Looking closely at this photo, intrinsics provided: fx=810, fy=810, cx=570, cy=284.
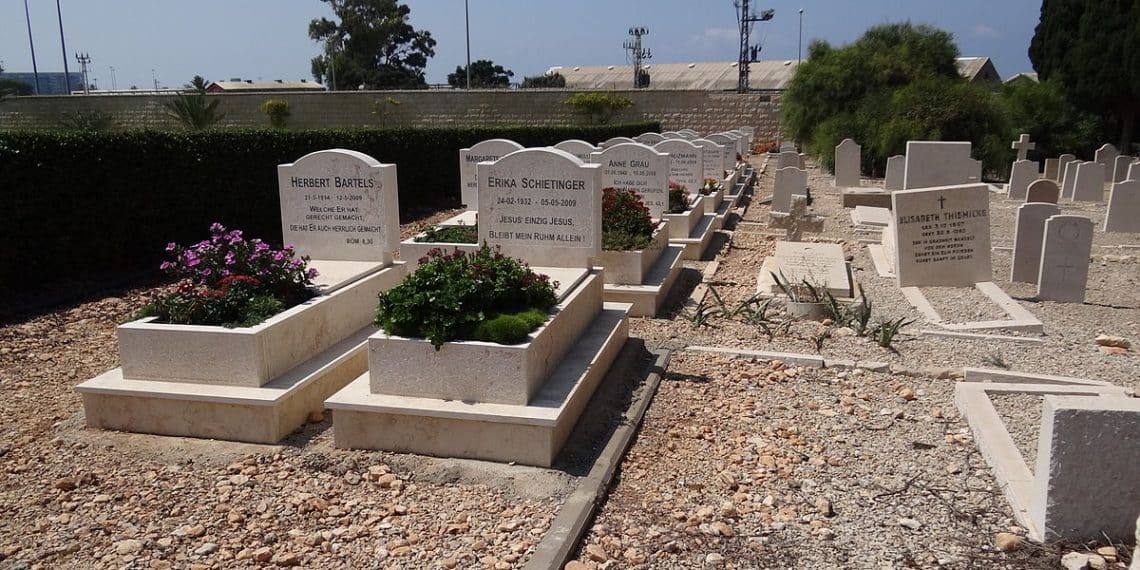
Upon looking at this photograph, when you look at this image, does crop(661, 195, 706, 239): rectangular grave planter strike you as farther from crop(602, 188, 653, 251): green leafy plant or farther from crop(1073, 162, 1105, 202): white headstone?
crop(1073, 162, 1105, 202): white headstone

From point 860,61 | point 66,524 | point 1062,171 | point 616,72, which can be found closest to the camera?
point 66,524

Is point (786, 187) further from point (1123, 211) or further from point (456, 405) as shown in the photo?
point (456, 405)

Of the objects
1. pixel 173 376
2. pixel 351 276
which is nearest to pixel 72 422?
pixel 173 376

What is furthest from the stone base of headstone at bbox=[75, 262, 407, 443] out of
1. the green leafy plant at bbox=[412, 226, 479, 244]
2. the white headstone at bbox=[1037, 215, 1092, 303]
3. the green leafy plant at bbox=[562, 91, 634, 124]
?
the green leafy plant at bbox=[562, 91, 634, 124]

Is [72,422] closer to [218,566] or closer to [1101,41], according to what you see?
[218,566]

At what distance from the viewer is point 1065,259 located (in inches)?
300

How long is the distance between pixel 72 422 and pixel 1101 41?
1271 inches

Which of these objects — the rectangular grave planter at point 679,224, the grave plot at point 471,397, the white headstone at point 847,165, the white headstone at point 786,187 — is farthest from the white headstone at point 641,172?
the white headstone at point 847,165

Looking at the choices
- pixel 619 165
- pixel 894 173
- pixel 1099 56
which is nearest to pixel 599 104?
pixel 1099 56

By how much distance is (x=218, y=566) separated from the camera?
10.5 feet

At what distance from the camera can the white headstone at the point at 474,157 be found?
10.7 meters

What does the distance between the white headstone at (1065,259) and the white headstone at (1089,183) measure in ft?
35.6

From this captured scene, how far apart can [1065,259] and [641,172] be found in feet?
15.4

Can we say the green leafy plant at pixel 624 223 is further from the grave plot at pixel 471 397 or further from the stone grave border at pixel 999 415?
the stone grave border at pixel 999 415
